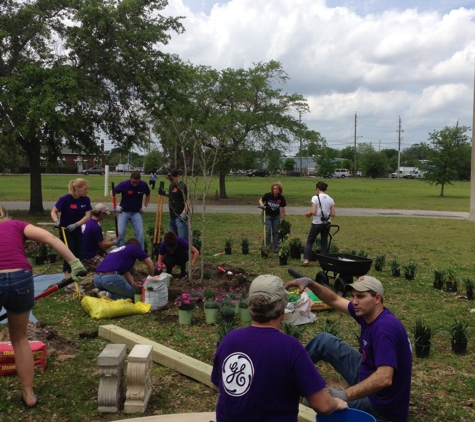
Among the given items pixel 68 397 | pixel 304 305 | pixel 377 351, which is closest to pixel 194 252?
pixel 304 305

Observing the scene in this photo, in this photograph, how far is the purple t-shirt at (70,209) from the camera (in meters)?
7.84

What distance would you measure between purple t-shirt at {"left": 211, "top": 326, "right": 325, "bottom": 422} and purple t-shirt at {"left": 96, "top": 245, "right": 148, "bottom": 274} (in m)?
4.53

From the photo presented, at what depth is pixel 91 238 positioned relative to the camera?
817cm

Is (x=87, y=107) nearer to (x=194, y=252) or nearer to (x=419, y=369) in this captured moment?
(x=194, y=252)

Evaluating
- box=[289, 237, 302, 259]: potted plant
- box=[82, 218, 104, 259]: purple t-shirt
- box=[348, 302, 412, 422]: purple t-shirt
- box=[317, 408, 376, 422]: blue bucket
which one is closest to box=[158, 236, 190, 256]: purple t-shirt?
box=[82, 218, 104, 259]: purple t-shirt

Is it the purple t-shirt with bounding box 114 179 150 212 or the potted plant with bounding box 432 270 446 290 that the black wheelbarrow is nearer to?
the potted plant with bounding box 432 270 446 290

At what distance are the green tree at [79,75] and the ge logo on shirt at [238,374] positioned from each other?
14.1 metres

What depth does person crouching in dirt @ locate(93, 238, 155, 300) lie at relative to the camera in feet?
22.4

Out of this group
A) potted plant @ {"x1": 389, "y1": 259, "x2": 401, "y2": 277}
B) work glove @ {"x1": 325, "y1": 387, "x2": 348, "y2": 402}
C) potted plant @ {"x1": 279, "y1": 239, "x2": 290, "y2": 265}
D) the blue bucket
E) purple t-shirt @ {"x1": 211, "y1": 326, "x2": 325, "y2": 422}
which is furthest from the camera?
potted plant @ {"x1": 279, "y1": 239, "x2": 290, "y2": 265}

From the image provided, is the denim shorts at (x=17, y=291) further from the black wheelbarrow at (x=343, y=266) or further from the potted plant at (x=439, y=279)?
the potted plant at (x=439, y=279)

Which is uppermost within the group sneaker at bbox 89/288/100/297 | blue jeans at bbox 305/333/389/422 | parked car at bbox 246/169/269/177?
parked car at bbox 246/169/269/177

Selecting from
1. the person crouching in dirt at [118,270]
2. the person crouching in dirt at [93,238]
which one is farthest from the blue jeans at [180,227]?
the person crouching in dirt at [118,270]

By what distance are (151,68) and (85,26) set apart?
2.73 meters

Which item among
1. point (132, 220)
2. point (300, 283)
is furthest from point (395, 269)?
point (300, 283)
